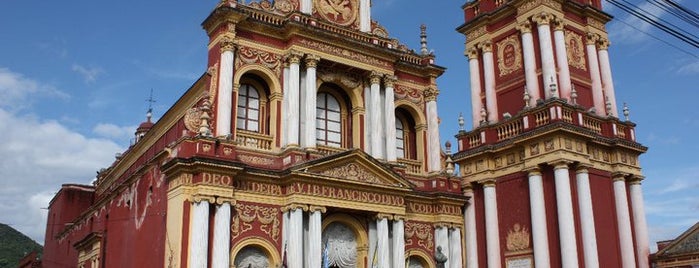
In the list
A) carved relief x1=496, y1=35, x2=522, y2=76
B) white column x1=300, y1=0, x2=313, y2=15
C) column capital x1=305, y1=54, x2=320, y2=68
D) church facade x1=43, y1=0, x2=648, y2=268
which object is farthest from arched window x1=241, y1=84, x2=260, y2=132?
carved relief x1=496, y1=35, x2=522, y2=76

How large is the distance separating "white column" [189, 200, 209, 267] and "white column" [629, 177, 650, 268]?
1239 cm

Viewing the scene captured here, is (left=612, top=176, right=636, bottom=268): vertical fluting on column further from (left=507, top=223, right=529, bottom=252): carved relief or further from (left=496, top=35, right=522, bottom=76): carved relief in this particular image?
(left=496, top=35, right=522, bottom=76): carved relief

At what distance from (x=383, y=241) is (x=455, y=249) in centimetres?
316

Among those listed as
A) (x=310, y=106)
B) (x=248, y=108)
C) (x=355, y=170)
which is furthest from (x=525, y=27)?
(x=248, y=108)

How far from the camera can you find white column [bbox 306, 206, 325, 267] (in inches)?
711

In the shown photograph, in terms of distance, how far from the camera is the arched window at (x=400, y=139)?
2284 centimetres

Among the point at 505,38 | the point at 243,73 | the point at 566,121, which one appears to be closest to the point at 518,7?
the point at 505,38

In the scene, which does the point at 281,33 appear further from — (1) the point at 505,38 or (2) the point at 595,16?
(2) the point at 595,16

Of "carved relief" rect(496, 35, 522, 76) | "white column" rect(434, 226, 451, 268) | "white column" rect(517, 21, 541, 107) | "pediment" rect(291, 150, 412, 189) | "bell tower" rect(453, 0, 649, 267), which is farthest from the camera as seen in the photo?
"carved relief" rect(496, 35, 522, 76)

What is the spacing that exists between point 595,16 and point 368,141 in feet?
28.3

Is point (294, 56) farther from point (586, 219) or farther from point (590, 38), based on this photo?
point (590, 38)

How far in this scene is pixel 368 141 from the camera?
69.4 ft

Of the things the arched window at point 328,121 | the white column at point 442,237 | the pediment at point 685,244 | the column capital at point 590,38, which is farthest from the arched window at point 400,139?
the pediment at point 685,244

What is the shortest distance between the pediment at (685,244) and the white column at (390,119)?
826cm
